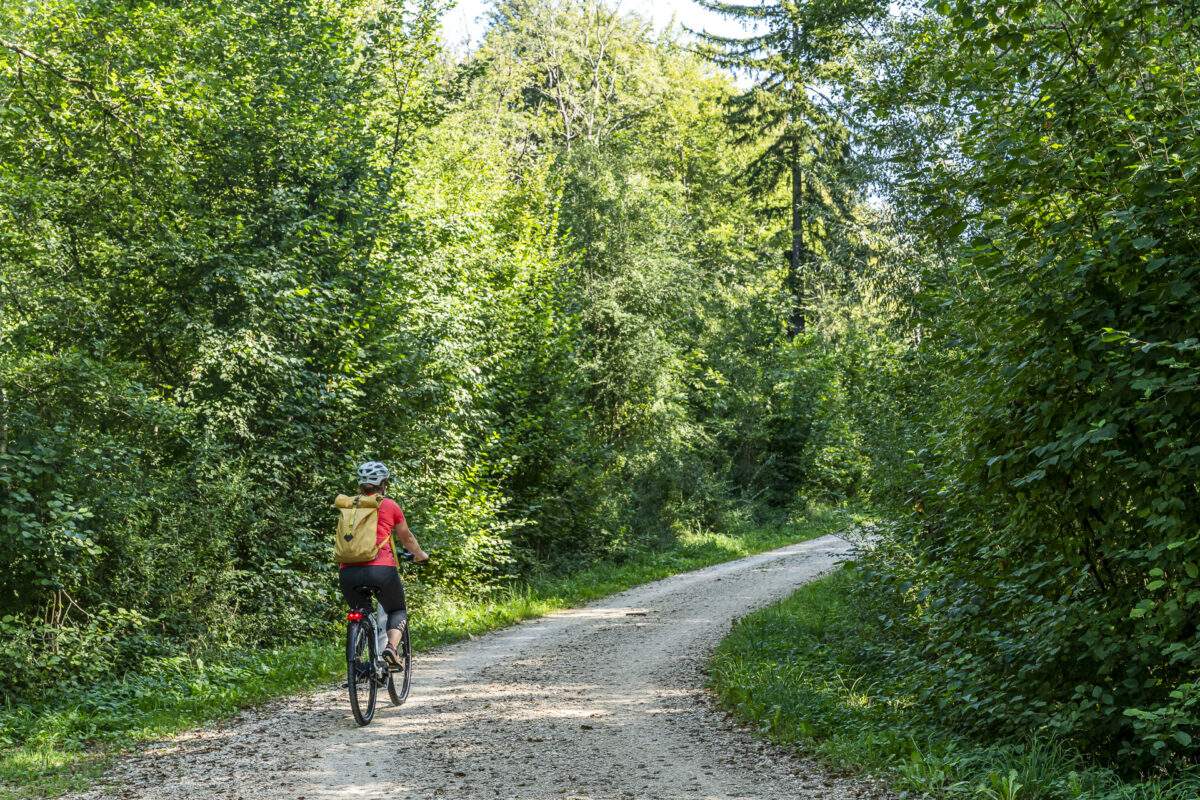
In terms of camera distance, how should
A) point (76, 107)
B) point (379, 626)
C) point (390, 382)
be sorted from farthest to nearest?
point (390, 382)
point (76, 107)
point (379, 626)

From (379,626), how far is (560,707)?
6.00ft

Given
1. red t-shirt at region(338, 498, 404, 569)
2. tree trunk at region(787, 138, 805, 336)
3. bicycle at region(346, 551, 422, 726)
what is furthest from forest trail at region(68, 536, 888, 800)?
tree trunk at region(787, 138, 805, 336)

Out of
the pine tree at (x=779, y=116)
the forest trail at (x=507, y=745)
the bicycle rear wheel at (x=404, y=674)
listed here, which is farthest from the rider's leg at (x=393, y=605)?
the pine tree at (x=779, y=116)

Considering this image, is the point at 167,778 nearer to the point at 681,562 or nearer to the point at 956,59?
the point at 956,59

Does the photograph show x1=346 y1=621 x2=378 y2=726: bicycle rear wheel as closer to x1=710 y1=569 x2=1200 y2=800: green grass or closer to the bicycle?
the bicycle

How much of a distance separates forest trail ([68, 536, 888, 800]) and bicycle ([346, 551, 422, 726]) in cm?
23

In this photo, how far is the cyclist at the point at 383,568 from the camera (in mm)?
7723

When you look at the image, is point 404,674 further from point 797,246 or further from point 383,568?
point 797,246

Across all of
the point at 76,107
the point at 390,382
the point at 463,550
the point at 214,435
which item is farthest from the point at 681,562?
the point at 76,107

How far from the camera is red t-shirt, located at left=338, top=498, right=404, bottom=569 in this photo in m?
7.73

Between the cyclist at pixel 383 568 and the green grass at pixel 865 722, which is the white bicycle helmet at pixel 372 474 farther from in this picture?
the green grass at pixel 865 722

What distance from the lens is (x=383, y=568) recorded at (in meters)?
7.79

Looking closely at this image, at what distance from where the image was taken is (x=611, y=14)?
2975 centimetres

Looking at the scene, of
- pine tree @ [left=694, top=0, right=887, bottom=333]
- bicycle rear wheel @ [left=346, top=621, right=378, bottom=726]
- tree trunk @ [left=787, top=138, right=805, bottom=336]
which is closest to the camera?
bicycle rear wheel @ [left=346, top=621, right=378, bottom=726]
